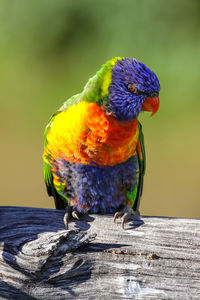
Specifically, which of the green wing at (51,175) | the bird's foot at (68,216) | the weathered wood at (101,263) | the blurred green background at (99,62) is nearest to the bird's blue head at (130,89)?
the green wing at (51,175)

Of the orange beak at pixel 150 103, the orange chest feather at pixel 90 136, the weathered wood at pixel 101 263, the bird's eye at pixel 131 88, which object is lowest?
the weathered wood at pixel 101 263

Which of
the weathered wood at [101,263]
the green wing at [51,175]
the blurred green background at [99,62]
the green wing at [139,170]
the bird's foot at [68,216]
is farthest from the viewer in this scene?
the blurred green background at [99,62]

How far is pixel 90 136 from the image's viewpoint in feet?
8.31

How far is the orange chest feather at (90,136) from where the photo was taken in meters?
2.52

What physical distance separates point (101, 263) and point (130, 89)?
125 centimetres

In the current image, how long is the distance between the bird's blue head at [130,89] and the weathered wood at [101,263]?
3.08 ft

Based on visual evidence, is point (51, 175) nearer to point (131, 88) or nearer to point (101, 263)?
point (131, 88)

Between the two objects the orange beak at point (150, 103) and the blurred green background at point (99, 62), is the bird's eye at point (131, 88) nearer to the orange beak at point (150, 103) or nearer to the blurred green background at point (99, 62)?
the orange beak at point (150, 103)

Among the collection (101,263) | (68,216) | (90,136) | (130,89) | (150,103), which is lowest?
(101,263)

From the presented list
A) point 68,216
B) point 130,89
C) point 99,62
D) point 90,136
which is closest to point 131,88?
point 130,89

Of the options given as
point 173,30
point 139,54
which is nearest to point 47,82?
point 139,54

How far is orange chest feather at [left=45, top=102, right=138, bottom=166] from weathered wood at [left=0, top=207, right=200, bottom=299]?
728 mm

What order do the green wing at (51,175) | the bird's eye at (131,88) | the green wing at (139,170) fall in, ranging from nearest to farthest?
1. the bird's eye at (131,88)
2. the green wing at (51,175)
3. the green wing at (139,170)

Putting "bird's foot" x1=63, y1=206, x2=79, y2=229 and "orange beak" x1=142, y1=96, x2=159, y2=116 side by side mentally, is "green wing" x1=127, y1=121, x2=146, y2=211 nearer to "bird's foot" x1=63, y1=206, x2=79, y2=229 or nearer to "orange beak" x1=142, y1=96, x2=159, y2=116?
"orange beak" x1=142, y1=96, x2=159, y2=116
